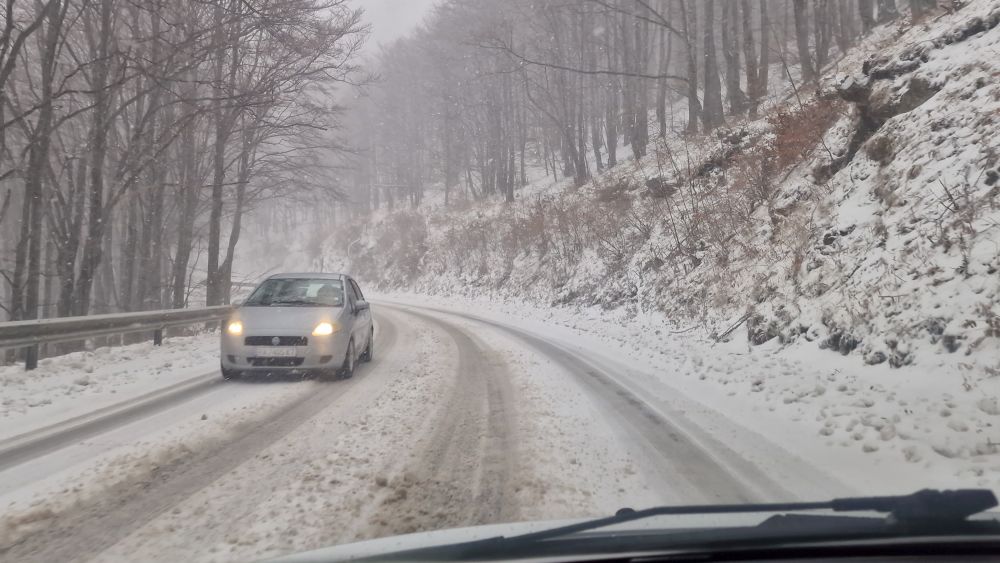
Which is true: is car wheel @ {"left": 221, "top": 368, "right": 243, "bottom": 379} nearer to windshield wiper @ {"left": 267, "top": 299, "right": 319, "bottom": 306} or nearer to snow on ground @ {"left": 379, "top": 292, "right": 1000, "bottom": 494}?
windshield wiper @ {"left": 267, "top": 299, "right": 319, "bottom": 306}

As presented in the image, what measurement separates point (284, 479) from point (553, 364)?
6.11 meters

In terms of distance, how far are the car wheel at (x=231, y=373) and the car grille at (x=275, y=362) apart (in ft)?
1.44

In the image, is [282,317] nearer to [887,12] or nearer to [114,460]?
[114,460]

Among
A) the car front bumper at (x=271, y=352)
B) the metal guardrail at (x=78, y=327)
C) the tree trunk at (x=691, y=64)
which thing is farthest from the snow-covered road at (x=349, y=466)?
the tree trunk at (x=691, y=64)

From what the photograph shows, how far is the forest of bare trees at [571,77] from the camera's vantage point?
20875 mm

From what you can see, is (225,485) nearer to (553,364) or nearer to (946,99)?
(553,364)

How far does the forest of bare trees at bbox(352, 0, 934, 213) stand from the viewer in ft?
68.5

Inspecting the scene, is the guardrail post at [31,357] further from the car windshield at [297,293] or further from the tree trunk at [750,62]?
the tree trunk at [750,62]

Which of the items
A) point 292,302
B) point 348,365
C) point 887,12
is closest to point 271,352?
point 348,365

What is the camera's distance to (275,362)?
27.5 feet

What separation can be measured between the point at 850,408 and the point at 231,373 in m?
7.92

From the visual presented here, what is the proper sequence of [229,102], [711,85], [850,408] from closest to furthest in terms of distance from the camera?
[850,408] < [229,102] < [711,85]

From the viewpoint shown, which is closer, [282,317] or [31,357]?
[282,317]

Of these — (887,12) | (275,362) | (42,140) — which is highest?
(887,12)
